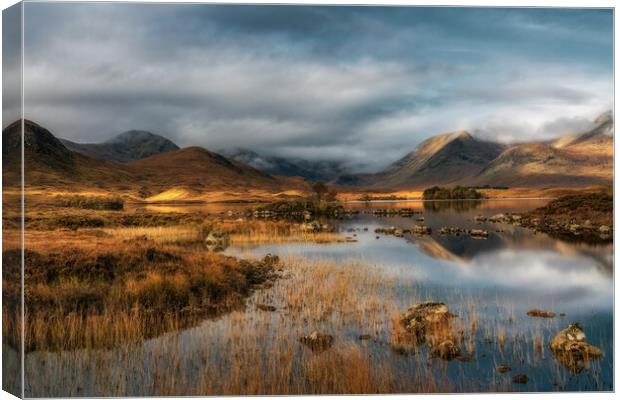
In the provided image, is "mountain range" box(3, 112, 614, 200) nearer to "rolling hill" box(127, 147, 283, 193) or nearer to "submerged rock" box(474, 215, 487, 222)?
"rolling hill" box(127, 147, 283, 193)

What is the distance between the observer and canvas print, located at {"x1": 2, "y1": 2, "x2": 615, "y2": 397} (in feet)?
26.2

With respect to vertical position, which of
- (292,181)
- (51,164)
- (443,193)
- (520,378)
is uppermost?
(51,164)

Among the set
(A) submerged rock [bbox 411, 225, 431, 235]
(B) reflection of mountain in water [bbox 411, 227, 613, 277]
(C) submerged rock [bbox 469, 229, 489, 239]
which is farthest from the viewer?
(A) submerged rock [bbox 411, 225, 431, 235]

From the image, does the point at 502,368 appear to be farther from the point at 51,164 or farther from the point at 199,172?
the point at 51,164

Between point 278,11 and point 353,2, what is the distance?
5.90 feet

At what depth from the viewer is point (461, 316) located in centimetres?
980

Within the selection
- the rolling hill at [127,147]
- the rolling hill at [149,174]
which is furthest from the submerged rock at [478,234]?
the rolling hill at [127,147]

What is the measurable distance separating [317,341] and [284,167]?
443 centimetres

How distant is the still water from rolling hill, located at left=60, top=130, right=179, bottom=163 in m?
2.31

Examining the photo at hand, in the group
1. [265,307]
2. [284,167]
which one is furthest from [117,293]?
[284,167]

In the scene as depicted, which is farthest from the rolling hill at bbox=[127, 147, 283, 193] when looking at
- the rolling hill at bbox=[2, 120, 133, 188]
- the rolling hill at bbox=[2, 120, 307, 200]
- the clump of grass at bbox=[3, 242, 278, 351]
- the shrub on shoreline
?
the shrub on shoreline

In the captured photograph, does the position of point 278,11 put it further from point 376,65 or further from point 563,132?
point 563,132

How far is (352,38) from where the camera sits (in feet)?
33.6

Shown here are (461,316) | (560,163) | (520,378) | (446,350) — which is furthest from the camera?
(560,163)
